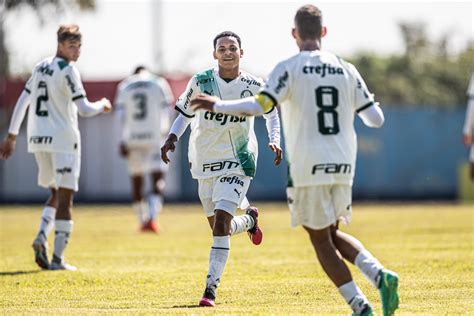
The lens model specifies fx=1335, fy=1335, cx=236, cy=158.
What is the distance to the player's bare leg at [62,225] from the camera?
1424cm

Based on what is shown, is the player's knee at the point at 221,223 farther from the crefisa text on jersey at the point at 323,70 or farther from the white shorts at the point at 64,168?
the white shorts at the point at 64,168

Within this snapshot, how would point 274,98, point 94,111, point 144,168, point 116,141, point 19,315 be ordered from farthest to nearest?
point 116,141 < point 144,168 < point 94,111 < point 19,315 < point 274,98

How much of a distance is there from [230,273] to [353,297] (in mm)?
4696

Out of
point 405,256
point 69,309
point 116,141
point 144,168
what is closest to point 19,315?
point 69,309

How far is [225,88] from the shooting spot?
11.6m

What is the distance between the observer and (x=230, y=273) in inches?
543

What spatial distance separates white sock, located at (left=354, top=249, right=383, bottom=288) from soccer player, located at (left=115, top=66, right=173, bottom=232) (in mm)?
13231

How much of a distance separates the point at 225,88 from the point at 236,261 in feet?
14.0

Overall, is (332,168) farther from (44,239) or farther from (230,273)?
(44,239)

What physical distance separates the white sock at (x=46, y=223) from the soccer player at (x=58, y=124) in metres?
0.17

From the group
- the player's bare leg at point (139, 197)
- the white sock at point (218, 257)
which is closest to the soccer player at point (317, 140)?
the white sock at point (218, 257)

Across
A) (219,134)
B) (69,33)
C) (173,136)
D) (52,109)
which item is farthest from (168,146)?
(52,109)

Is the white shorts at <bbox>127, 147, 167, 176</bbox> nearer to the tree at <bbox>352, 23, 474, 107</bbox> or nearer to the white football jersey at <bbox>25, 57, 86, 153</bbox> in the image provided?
the white football jersey at <bbox>25, 57, 86, 153</bbox>

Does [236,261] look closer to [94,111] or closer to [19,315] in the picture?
[94,111]
